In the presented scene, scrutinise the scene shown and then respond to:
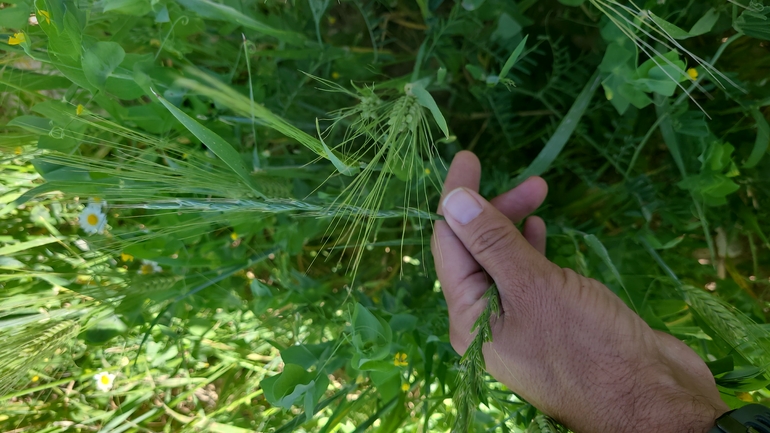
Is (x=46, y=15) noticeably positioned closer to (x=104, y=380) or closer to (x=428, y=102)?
(x=428, y=102)

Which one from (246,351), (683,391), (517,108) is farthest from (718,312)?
(246,351)

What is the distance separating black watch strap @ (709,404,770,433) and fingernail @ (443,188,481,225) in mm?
467

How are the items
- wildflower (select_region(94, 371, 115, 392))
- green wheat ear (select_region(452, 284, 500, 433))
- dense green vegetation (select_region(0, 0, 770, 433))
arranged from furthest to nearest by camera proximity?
wildflower (select_region(94, 371, 115, 392))
dense green vegetation (select_region(0, 0, 770, 433))
green wheat ear (select_region(452, 284, 500, 433))

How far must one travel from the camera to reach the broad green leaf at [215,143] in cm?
53

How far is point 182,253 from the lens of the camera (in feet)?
3.06

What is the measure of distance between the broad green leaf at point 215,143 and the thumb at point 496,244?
37 centimetres

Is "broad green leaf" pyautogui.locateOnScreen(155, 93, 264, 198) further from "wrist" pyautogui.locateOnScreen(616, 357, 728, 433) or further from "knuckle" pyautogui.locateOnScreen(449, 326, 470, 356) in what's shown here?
"wrist" pyautogui.locateOnScreen(616, 357, 728, 433)

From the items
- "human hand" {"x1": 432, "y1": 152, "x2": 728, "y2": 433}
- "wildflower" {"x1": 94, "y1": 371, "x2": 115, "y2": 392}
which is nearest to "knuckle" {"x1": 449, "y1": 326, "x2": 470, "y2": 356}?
"human hand" {"x1": 432, "y1": 152, "x2": 728, "y2": 433}

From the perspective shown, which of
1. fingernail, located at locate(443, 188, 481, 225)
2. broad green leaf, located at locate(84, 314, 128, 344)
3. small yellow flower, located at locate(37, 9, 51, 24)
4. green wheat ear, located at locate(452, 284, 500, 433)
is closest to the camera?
green wheat ear, located at locate(452, 284, 500, 433)

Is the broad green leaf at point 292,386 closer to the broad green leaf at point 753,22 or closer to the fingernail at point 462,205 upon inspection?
the fingernail at point 462,205

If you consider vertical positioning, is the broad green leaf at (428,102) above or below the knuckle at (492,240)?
above

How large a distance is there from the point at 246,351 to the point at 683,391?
0.89 m

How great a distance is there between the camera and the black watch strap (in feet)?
2.01

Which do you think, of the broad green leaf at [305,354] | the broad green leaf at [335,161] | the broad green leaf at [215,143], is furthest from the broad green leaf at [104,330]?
the broad green leaf at [335,161]
